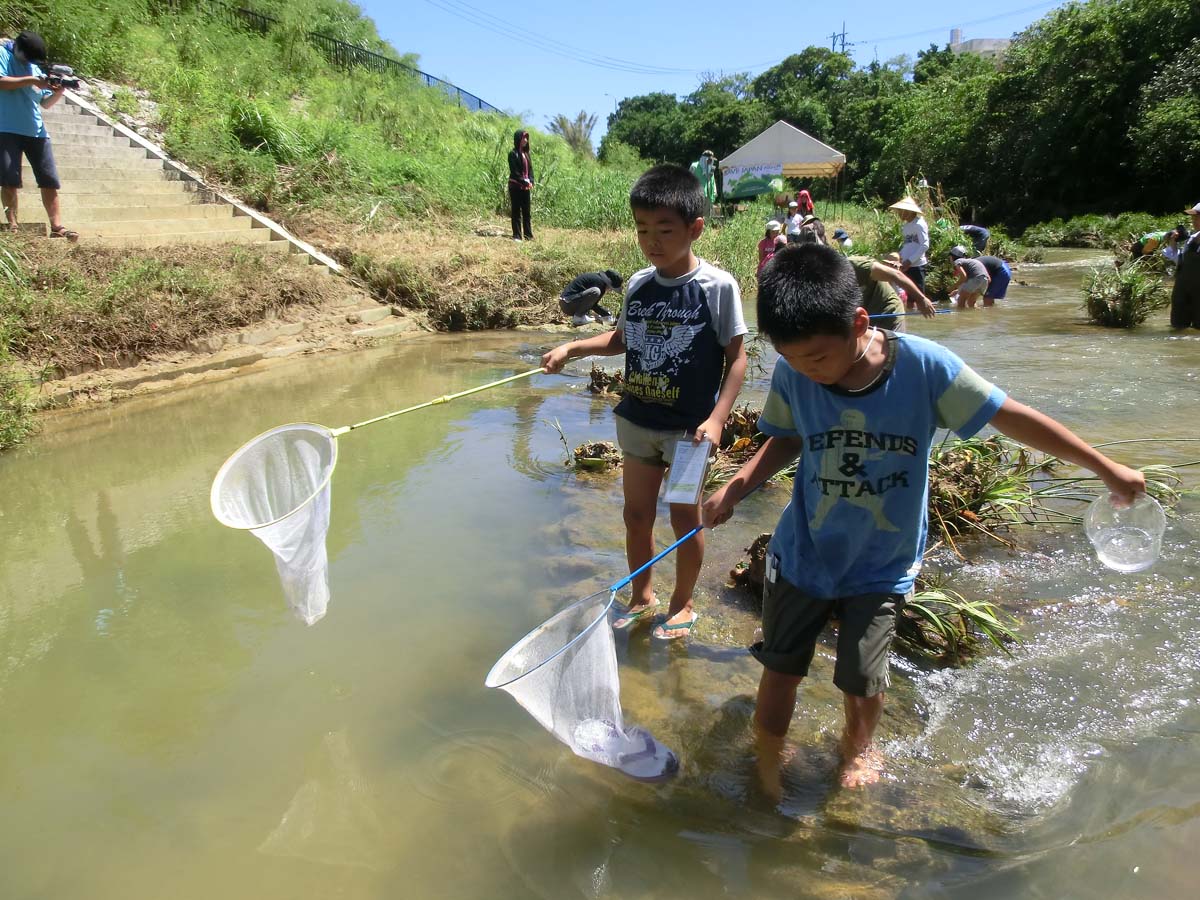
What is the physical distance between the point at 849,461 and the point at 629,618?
1.43m

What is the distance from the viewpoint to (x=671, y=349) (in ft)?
9.29

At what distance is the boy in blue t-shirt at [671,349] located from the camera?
9.00ft

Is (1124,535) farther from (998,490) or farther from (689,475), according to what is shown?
(689,475)

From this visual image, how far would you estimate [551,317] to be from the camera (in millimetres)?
11070

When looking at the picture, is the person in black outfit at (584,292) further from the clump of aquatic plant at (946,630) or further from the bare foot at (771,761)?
the bare foot at (771,761)

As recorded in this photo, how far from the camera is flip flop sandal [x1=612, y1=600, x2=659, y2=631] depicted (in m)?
3.20

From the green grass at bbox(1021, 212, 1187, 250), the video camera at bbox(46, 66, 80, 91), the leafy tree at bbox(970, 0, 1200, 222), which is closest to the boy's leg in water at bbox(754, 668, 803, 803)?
the video camera at bbox(46, 66, 80, 91)

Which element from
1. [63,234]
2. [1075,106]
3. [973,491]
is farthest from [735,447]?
[1075,106]

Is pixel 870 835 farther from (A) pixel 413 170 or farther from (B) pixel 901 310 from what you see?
(A) pixel 413 170

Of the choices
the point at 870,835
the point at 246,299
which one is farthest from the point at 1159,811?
the point at 246,299

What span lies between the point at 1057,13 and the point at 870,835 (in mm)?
35985

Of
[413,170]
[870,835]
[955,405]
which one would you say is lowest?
[870,835]

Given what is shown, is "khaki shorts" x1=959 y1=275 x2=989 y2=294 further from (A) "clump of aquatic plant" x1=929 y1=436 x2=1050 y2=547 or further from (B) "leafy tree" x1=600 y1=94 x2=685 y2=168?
(B) "leafy tree" x1=600 y1=94 x2=685 y2=168

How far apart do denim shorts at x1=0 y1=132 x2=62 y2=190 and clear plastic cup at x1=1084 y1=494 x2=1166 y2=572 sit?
27.4 ft
